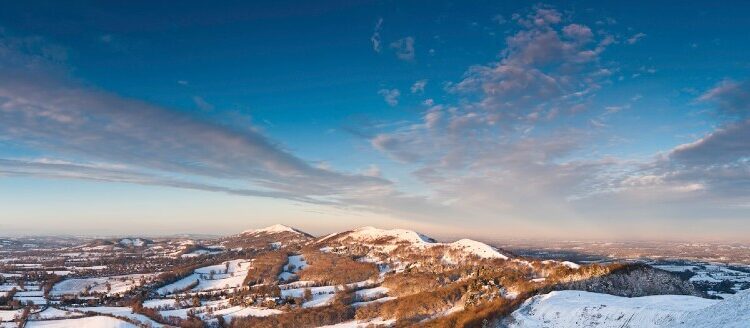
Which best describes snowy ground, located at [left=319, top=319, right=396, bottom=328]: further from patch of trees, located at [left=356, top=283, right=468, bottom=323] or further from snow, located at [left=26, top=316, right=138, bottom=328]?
snow, located at [left=26, top=316, right=138, bottom=328]

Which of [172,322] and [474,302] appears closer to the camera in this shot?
[474,302]

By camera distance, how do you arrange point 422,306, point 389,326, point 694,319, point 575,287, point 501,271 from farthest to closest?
point 501,271 < point 422,306 < point 389,326 < point 575,287 < point 694,319

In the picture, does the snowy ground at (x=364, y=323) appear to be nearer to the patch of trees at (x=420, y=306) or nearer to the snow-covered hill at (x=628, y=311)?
the patch of trees at (x=420, y=306)

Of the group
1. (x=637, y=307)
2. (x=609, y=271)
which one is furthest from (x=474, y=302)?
(x=637, y=307)

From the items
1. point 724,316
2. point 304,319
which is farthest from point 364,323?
point 724,316

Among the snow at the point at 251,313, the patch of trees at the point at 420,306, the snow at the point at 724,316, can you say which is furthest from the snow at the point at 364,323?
the snow at the point at 724,316

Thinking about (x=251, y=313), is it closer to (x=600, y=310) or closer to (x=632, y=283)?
(x=632, y=283)

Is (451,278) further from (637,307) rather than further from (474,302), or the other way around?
(637,307)

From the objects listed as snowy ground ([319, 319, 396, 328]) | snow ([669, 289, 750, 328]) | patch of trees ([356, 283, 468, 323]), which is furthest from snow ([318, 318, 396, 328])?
snow ([669, 289, 750, 328])
